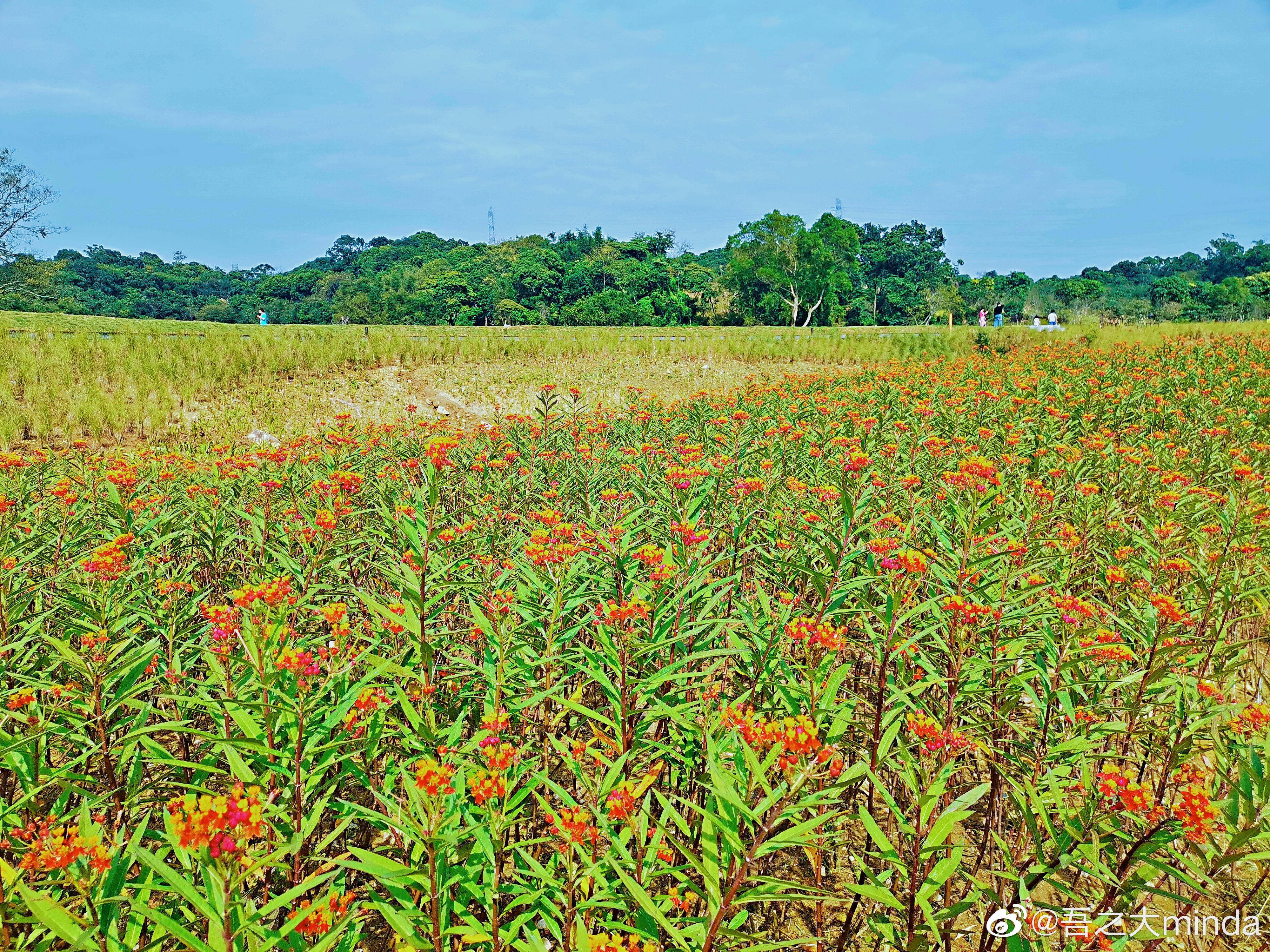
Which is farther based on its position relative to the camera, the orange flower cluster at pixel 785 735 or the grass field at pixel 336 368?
the grass field at pixel 336 368

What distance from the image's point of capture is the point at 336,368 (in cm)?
1528

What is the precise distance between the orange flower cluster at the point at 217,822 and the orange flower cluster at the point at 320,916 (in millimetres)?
194

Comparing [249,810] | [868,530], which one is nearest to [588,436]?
[868,530]

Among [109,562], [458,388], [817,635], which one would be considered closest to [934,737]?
[817,635]

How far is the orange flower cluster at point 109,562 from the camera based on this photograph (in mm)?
2010

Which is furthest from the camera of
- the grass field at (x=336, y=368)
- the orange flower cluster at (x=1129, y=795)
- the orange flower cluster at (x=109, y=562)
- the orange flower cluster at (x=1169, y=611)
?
the grass field at (x=336, y=368)

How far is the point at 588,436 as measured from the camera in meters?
5.76

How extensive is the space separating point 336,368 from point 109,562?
14.8 meters

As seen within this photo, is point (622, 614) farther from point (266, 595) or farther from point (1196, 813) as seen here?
point (1196, 813)

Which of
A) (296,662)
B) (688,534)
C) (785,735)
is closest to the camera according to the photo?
(785,735)

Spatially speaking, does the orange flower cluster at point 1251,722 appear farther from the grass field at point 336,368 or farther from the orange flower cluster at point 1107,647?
the grass field at point 336,368

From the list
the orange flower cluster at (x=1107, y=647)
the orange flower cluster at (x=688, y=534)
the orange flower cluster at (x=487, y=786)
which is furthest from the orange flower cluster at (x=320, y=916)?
the orange flower cluster at (x=1107, y=647)

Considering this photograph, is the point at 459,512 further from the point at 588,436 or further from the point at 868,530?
the point at 868,530

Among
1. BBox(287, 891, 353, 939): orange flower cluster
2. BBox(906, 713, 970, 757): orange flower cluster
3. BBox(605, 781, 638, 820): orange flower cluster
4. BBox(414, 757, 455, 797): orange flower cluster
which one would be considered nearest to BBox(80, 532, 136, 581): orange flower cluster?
BBox(287, 891, 353, 939): orange flower cluster
